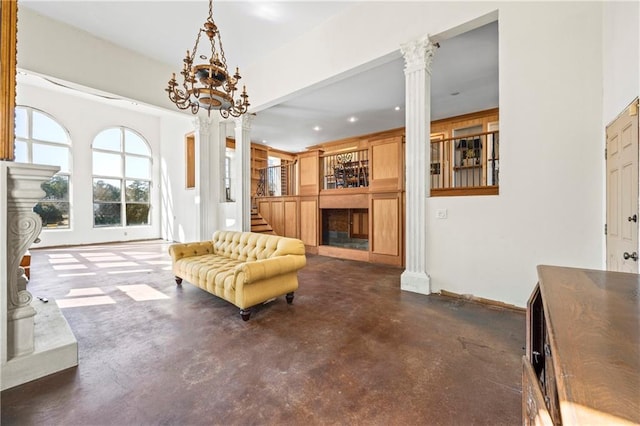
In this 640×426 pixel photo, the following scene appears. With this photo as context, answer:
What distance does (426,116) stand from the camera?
3.59 metres

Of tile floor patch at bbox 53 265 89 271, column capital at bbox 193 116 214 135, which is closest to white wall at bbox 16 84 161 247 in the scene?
tile floor patch at bbox 53 265 89 271

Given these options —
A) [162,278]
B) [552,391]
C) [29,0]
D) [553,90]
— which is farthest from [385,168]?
[29,0]

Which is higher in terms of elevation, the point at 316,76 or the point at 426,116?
the point at 316,76

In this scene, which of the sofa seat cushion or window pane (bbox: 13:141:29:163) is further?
window pane (bbox: 13:141:29:163)

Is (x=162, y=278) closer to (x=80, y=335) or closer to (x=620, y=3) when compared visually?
(x=80, y=335)

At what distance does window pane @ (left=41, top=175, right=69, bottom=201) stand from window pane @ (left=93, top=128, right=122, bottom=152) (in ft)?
4.46

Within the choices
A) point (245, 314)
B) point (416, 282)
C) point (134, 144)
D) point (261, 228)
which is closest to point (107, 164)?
point (134, 144)

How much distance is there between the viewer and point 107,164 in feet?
28.5

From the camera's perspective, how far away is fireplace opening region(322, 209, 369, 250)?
7.26 m

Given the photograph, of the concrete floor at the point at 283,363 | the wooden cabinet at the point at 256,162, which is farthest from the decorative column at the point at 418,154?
the wooden cabinet at the point at 256,162

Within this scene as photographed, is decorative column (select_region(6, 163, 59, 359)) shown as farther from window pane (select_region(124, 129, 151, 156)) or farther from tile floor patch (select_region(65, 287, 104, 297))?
window pane (select_region(124, 129, 151, 156))

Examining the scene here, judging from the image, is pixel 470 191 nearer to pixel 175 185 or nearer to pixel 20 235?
pixel 20 235

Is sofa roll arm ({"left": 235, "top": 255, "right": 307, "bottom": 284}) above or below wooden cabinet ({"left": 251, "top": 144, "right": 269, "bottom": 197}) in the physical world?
below

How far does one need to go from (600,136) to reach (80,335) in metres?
5.35
